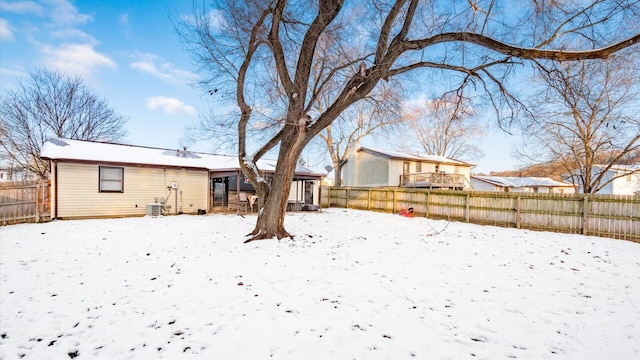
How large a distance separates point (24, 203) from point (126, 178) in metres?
3.26

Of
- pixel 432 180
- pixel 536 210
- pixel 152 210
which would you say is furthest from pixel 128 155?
pixel 432 180

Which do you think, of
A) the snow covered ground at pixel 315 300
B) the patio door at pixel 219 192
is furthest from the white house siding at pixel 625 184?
the patio door at pixel 219 192

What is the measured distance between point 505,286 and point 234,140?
689 centimetres

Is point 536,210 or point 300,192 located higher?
point 300,192

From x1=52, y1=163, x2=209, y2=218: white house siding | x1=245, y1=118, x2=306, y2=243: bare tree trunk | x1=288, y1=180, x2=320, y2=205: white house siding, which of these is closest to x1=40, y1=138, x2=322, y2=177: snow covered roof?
x1=52, y1=163, x2=209, y2=218: white house siding

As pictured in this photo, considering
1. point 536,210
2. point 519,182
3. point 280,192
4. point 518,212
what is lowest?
point 518,212

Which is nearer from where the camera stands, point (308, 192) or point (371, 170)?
point (308, 192)

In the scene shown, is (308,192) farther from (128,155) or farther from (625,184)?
(625,184)

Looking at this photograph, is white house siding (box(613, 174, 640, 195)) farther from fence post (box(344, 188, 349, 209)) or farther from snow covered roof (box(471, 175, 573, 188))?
fence post (box(344, 188, 349, 209))

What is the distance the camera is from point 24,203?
10.0 metres

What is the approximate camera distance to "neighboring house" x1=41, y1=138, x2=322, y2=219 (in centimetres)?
1112

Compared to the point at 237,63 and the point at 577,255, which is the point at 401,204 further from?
the point at 237,63

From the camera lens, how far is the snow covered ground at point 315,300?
106 inches

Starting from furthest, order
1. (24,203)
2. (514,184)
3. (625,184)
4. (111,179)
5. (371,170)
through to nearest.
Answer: (514,184) < (625,184) < (371,170) < (111,179) < (24,203)
